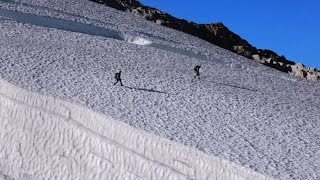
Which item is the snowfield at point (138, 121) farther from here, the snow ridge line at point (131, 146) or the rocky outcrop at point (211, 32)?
the rocky outcrop at point (211, 32)

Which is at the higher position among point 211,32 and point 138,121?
point 211,32

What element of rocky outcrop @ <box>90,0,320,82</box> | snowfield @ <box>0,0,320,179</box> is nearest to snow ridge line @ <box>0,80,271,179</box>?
snowfield @ <box>0,0,320,179</box>

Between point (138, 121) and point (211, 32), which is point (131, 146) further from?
point (211, 32)

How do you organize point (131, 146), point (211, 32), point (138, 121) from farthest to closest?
point (211, 32), point (138, 121), point (131, 146)

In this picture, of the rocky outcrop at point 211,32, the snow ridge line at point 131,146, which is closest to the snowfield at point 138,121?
the snow ridge line at point 131,146

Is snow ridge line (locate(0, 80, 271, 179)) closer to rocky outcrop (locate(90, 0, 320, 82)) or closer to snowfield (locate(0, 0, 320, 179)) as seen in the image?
snowfield (locate(0, 0, 320, 179))

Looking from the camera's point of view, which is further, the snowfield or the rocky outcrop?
the rocky outcrop

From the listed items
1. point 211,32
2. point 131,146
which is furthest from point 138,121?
point 211,32

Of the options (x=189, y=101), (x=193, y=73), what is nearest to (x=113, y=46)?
(x=193, y=73)
